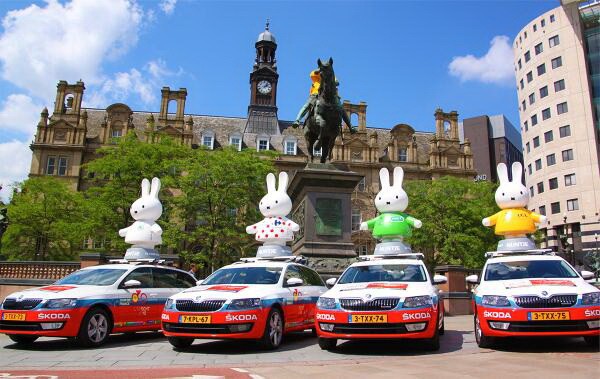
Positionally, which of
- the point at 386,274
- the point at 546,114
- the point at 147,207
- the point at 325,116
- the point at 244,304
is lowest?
the point at 244,304

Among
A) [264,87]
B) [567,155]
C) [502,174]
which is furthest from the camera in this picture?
[264,87]

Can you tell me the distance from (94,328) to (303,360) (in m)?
→ 4.23

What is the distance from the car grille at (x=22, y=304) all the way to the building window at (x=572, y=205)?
184 ft

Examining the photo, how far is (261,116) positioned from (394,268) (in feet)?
164

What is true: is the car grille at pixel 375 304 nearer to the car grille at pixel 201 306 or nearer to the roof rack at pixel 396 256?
the car grille at pixel 201 306

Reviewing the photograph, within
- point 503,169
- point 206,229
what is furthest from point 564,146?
point 503,169

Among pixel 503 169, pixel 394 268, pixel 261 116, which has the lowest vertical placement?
pixel 394 268

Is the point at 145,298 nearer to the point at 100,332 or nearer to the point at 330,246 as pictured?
the point at 100,332

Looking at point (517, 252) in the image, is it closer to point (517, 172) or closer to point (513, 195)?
point (513, 195)

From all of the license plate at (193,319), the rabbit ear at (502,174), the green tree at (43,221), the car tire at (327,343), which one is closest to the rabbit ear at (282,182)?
the rabbit ear at (502,174)

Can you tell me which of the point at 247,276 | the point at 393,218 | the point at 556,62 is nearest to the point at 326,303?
the point at 247,276

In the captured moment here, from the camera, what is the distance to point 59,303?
8.72 metres

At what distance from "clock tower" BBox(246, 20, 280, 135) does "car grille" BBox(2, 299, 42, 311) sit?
48842 millimetres

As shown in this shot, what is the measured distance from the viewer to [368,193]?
50.4 metres
